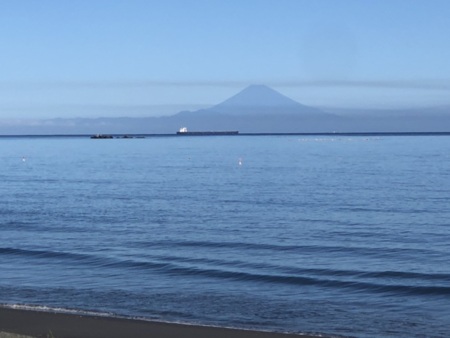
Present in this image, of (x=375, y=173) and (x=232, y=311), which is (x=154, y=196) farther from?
(x=232, y=311)

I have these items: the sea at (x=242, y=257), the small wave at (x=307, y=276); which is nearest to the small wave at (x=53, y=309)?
the sea at (x=242, y=257)

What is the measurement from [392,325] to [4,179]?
4828 cm

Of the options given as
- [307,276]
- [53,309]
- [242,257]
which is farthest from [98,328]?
[242,257]

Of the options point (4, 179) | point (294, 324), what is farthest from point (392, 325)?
point (4, 179)

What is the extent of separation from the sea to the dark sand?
763mm

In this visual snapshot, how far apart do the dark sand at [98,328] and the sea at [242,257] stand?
763 mm

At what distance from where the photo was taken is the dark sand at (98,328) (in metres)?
14.4

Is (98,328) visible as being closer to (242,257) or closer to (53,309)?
(53,309)

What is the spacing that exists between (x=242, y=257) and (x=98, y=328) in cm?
942

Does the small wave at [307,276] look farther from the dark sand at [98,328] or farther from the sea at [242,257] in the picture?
the dark sand at [98,328]

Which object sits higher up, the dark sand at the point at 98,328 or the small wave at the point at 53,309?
the dark sand at the point at 98,328

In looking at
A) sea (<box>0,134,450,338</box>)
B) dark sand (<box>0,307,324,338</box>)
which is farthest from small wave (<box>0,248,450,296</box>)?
dark sand (<box>0,307,324,338</box>)

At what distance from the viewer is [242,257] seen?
2381 centimetres

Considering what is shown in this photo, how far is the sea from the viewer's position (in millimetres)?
17047
